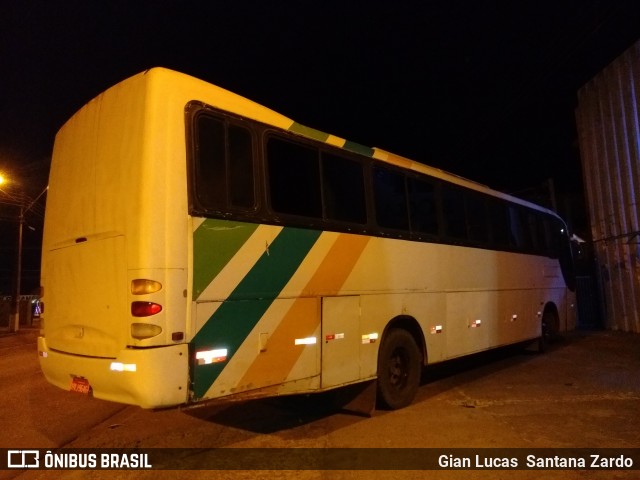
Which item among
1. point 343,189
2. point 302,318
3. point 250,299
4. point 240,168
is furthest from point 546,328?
point 240,168

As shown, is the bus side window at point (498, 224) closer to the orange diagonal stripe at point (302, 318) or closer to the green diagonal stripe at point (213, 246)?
the orange diagonal stripe at point (302, 318)

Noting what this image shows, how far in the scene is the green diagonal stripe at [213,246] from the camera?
14.3 feet

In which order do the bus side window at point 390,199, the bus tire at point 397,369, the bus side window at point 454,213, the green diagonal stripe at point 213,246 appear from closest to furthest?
the green diagonal stripe at point 213,246 < the bus tire at point 397,369 < the bus side window at point 390,199 < the bus side window at point 454,213

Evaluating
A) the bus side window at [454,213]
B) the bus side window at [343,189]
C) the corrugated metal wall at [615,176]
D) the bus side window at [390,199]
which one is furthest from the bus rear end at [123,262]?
the corrugated metal wall at [615,176]

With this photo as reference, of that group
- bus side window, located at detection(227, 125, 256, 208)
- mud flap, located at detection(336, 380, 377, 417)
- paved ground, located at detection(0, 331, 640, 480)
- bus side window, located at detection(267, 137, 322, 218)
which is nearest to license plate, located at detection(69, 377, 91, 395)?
paved ground, located at detection(0, 331, 640, 480)

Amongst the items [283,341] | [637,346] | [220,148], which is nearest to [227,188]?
[220,148]

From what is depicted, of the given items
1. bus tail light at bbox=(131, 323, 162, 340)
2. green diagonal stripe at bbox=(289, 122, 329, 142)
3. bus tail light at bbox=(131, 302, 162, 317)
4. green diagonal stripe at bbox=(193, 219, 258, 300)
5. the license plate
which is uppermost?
green diagonal stripe at bbox=(289, 122, 329, 142)

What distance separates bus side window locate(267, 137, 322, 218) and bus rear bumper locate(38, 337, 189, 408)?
181 cm

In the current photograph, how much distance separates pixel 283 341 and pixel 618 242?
44.2 feet

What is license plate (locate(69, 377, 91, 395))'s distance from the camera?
4609 mm

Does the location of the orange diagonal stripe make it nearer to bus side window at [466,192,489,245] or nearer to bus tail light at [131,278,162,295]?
bus tail light at [131,278,162,295]

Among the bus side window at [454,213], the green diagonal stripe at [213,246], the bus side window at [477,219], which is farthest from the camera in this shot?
the bus side window at [477,219]

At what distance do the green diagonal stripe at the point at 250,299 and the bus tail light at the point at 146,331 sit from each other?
35cm

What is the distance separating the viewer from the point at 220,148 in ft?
15.6
